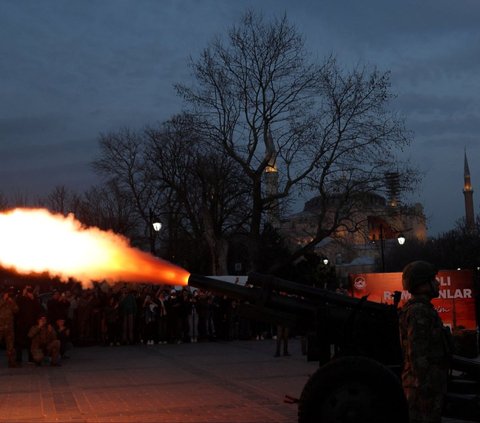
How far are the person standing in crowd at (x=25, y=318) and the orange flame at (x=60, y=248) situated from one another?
236 inches

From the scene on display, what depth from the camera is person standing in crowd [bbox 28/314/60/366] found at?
17.5m

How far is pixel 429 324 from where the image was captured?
21.9 feet

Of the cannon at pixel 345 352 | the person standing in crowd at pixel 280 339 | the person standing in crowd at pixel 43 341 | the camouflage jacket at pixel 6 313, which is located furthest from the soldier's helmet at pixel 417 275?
the camouflage jacket at pixel 6 313

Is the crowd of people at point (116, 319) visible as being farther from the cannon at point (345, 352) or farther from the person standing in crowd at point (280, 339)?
the cannon at point (345, 352)

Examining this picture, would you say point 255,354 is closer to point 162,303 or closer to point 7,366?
point 162,303

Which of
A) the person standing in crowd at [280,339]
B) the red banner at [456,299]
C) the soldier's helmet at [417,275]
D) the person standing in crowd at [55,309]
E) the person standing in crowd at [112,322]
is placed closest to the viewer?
the soldier's helmet at [417,275]

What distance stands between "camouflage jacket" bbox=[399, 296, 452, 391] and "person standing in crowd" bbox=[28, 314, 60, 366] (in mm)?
12878

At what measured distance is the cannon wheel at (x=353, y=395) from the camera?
7000 millimetres

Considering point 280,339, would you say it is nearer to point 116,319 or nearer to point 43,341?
point 43,341

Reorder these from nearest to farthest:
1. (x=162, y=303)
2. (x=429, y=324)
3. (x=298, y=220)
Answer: (x=429, y=324) < (x=162, y=303) < (x=298, y=220)

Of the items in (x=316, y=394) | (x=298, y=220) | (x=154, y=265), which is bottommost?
(x=316, y=394)

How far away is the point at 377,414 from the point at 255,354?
13.5 meters

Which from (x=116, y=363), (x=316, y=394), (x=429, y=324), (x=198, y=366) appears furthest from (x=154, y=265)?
(x=116, y=363)

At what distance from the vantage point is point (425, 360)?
21.7ft
